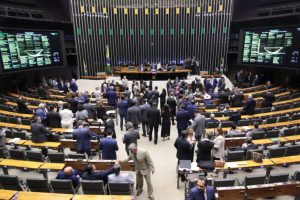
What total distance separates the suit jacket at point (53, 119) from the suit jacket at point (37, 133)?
1022mm

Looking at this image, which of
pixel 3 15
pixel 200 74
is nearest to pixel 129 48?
pixel 200 74

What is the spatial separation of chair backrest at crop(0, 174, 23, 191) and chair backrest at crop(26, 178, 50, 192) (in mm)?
261

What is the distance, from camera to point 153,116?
7.95 metres

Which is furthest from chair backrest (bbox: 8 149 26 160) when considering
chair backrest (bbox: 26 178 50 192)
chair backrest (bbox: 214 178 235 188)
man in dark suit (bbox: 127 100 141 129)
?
chair backrest (bbox: 214 178 235 188)

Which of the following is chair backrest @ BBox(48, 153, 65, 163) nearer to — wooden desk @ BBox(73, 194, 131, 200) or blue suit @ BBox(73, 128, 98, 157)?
blue suit @ BBox(73, 128, 98, 157)

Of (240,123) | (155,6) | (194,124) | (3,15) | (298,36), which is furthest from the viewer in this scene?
(155,6)

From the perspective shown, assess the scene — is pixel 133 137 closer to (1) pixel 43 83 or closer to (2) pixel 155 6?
(1) pixel 43 83

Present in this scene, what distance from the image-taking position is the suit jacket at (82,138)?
6.24 metres

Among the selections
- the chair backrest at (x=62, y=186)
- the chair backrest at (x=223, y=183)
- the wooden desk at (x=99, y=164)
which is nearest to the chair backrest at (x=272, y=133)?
the chair backrest at (x=223, y=183)

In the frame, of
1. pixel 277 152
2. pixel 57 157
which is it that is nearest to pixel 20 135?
pixel 57 157

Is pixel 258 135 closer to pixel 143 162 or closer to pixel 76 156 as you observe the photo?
pixel 143 162

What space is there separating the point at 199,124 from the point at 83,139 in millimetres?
3227

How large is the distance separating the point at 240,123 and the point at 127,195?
4983 mm

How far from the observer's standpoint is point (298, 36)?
11883 mm
